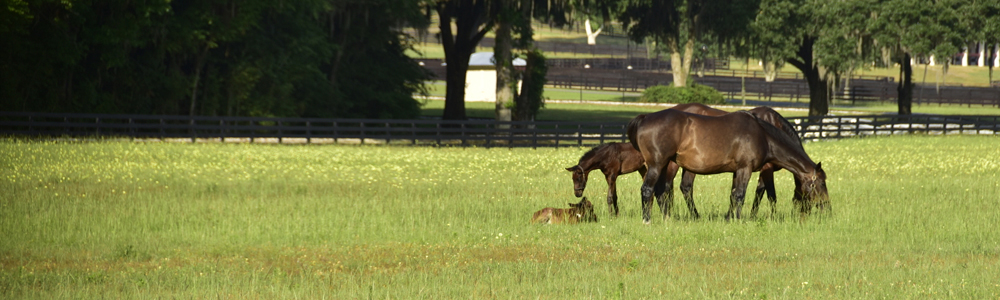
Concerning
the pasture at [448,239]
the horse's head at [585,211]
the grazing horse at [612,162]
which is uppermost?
the grazing horse at [612,162]

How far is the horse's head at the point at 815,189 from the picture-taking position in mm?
13883

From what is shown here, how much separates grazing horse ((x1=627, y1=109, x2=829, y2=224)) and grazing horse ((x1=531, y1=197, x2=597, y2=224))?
791mm

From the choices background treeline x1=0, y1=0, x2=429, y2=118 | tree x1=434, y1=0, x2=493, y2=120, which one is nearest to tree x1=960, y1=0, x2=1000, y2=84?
tree x1=434, y1=0, x2=493, y2=120

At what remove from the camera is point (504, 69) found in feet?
129

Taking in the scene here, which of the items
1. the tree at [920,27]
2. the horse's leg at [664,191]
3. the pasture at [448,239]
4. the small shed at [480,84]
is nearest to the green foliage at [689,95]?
the small shed at [480,84]

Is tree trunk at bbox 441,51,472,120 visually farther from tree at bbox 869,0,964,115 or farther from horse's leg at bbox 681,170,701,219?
horse's leg at bbox 681,170,701,219

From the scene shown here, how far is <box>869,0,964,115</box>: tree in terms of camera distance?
42.3 m

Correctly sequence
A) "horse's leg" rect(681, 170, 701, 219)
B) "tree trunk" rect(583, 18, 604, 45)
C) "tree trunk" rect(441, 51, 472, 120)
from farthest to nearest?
"tree trunk" rect(583, 18, 604, 45), "tree trunk" rect(441, 51, 472, 120), "horse's leg" rect(681, 170, 701, 219)

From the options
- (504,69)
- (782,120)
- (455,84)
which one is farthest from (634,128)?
(455,84)

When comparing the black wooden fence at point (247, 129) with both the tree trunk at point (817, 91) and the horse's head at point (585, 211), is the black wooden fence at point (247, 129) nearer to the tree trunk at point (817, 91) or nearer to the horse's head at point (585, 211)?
the tree trunk at point (817, 91)

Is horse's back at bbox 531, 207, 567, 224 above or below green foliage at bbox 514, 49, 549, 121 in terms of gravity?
below

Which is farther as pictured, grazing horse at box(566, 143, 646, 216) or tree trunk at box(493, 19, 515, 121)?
tree trunk at box(493, 19, 515, 121)

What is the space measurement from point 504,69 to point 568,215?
25277mm

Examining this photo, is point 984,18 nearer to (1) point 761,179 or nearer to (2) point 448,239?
(1) point 761,179
